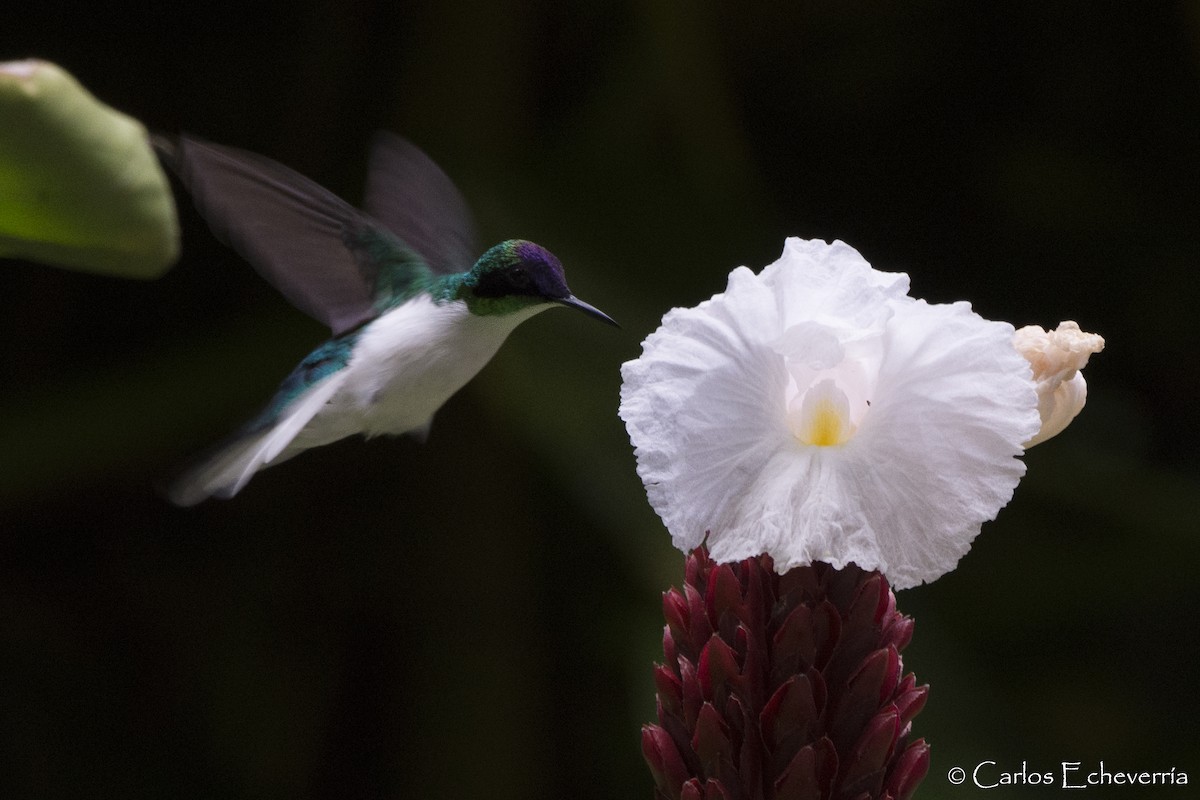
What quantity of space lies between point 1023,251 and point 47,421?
61.0 inches

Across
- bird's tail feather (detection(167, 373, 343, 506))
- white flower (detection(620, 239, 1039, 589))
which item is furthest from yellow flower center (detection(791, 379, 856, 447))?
bird's tail feather (detection(167, 373, 343, 506))

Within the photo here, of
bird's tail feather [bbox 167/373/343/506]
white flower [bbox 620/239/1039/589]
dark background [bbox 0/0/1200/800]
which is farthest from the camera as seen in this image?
dark background [bbox 0/0/1200/800]

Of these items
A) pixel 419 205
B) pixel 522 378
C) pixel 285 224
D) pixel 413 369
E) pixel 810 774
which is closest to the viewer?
pixel 810 774

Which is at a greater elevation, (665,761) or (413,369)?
(413,369)

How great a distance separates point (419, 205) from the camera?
0.89m

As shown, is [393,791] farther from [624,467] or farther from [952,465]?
[952,465]

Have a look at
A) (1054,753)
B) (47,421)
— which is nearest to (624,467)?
(1054,753)

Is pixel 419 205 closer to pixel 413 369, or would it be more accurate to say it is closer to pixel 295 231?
pixel 295 231

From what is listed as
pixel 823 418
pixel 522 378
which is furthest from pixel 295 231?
pixel 522 378

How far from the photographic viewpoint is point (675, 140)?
2.09 meters

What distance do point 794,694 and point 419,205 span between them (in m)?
0.52

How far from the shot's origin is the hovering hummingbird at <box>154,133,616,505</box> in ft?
2.06

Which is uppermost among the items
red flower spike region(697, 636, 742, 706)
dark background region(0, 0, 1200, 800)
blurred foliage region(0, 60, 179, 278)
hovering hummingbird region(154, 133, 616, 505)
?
blurred foliage region(0, 60, 179, 278)

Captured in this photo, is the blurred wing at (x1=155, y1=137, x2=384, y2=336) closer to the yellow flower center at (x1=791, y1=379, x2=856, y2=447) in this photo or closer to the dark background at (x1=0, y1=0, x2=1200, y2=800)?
the yellow flower center at (x1=791, y1=379, x2=856, y2=447)
